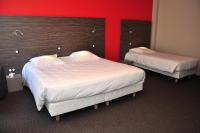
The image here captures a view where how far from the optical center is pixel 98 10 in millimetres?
4398

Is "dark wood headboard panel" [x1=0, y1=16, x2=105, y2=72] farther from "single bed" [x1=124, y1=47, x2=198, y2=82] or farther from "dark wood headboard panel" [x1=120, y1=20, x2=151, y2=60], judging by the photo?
"single bed" [x1=124, y1=47, x2=198, y2=82]

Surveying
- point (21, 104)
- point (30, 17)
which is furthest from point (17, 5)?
point (21, 104)

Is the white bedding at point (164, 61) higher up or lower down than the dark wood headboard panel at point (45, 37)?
lower down

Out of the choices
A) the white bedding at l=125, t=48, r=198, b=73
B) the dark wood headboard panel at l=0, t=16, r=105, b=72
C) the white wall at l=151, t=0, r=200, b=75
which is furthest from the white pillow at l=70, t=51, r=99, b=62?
the white wall at l=151, t=0, r=200, b=75

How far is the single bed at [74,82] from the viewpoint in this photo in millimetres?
2365

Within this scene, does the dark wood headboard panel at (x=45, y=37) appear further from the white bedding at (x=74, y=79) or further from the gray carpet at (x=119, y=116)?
the gray carpet at (x=119, y=116)

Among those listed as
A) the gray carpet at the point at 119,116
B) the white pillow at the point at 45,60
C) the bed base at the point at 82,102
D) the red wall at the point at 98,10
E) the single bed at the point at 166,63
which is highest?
the red wall at the point at 98,10

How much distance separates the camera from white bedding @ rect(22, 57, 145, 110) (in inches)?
92.1

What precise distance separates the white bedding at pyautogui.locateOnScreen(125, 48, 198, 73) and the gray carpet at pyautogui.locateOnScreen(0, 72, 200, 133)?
693mm

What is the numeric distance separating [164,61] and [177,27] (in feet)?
4.99

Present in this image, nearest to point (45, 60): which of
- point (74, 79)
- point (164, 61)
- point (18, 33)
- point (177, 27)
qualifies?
point (18, 33)

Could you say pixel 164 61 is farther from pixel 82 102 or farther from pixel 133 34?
pixel 82 102

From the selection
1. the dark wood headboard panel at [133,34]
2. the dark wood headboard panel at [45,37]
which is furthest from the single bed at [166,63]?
the dark wood headboard panel at [45,37]

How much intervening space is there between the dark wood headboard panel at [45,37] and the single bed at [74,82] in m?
0.32
